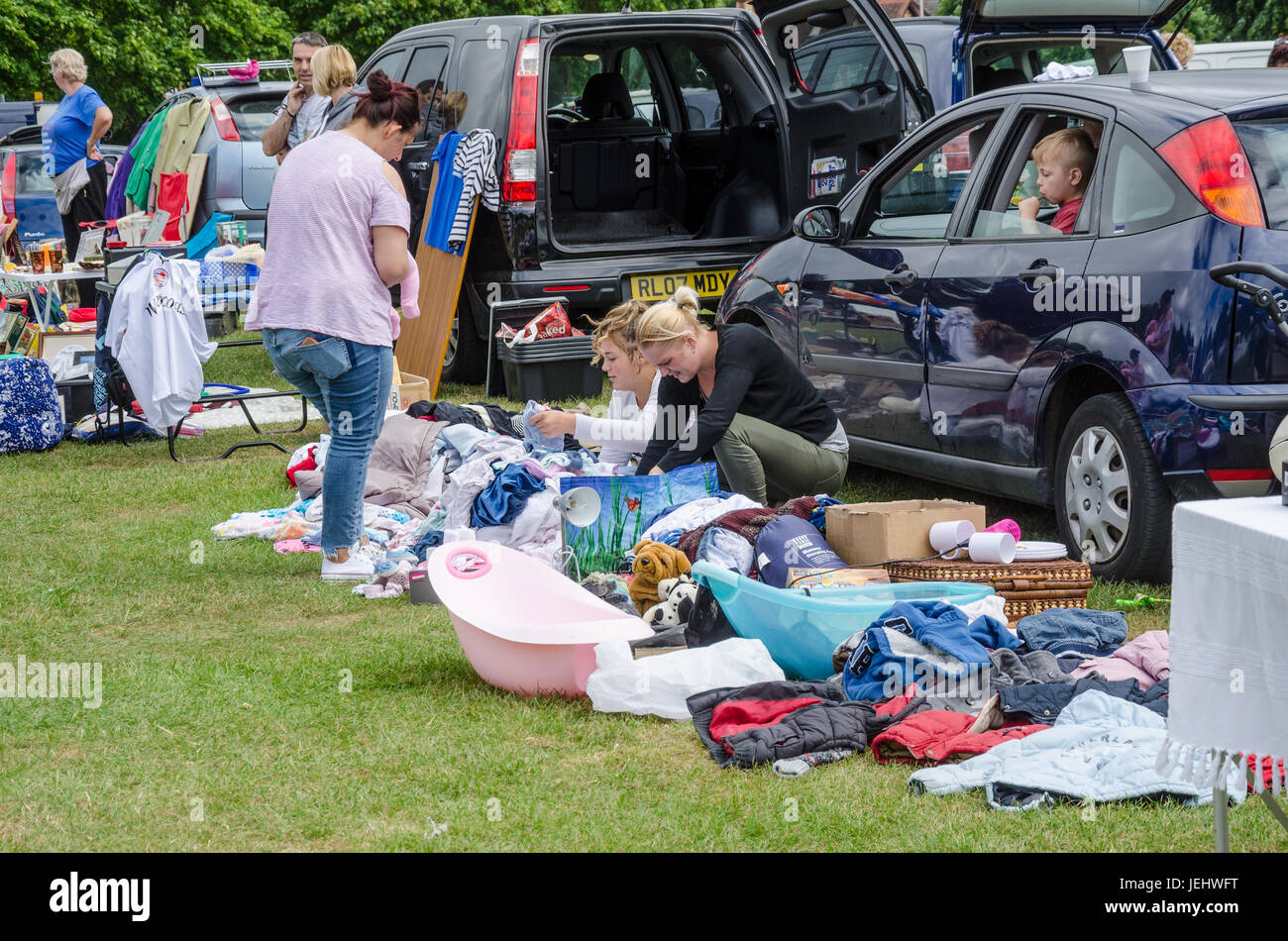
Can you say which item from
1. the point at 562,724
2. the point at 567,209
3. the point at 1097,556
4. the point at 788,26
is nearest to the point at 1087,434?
the point at 1097,556

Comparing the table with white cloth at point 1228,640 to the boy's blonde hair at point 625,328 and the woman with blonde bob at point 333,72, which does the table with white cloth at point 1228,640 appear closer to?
the boy's blonde hair at point 625,328

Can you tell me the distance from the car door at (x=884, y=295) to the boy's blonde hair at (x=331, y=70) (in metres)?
3.86

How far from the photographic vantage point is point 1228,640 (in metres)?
2.59

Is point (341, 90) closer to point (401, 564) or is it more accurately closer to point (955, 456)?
point (401, 564)

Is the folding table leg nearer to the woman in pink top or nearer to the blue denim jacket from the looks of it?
the blue denim jacket

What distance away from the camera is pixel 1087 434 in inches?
215

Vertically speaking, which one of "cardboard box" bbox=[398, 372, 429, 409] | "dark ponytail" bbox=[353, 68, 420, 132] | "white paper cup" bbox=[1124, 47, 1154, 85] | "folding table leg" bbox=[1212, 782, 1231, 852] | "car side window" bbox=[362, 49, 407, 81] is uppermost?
"car side window" bbox=[362, 49, 407, 81]

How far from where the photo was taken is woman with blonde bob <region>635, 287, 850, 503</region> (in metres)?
6.15

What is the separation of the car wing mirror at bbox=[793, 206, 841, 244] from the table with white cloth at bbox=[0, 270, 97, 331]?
237 inches

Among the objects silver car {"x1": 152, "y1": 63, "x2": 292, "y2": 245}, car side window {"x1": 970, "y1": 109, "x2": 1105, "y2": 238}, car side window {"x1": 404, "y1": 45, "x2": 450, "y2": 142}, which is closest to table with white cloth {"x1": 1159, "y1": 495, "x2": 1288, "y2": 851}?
car side window {"x1": 970, "y1": 109, "x2": 1105, "y2": 238}

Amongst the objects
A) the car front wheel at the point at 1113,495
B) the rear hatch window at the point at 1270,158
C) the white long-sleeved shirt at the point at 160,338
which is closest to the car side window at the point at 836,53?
the rear hatch window at the point at 1270,158

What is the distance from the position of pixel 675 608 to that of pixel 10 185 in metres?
14.7

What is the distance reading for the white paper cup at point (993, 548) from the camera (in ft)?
16.7

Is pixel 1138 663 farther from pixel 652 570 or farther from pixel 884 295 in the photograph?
pixel 884 295
